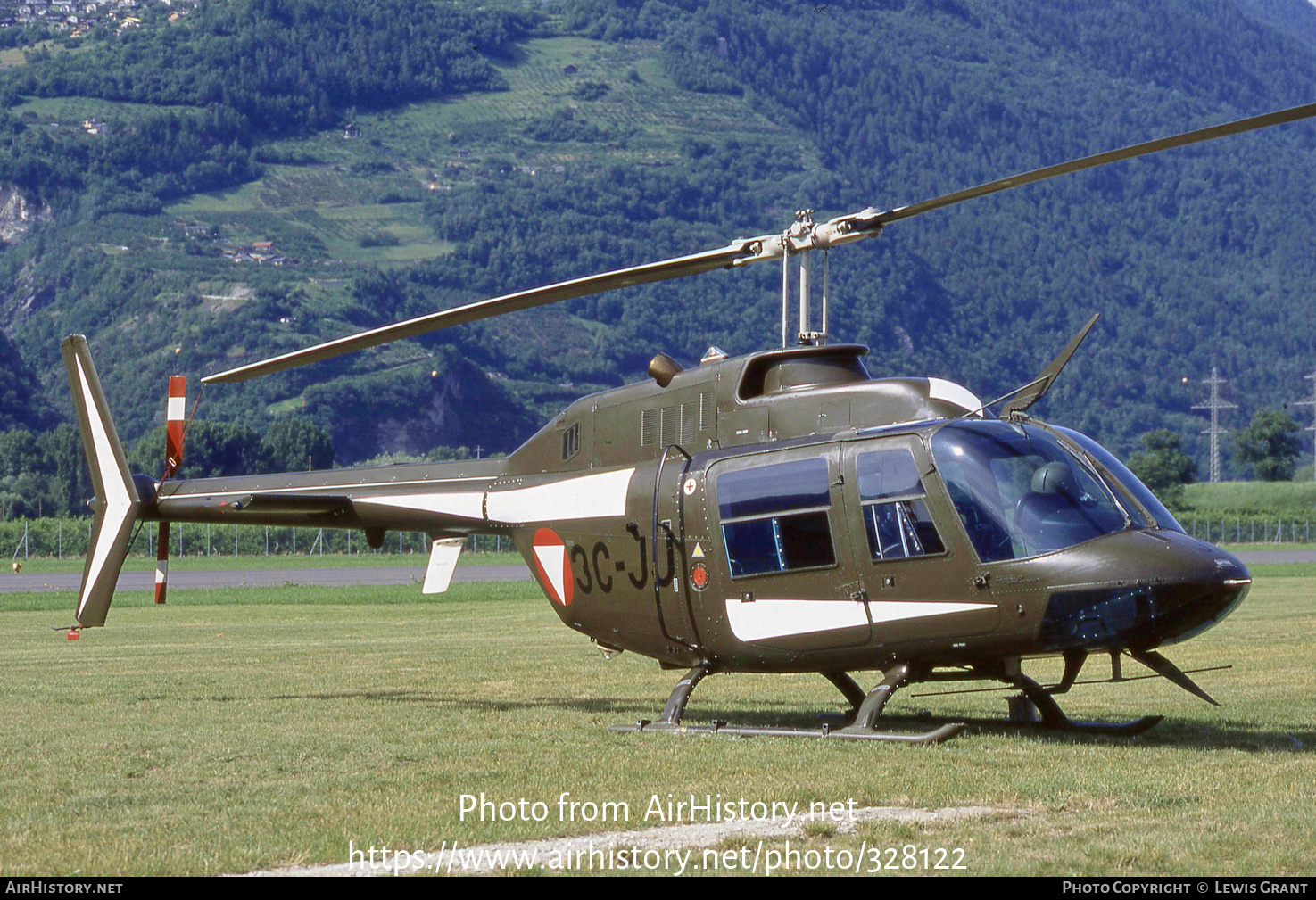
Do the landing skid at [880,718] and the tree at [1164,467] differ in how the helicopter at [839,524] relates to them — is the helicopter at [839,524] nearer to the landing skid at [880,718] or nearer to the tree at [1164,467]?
the landing skid at [880,718]

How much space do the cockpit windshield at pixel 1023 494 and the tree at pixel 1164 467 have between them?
98.8m

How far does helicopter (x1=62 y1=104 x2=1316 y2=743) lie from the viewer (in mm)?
11109

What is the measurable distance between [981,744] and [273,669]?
33.9 ft

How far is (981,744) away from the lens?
38.5 ft

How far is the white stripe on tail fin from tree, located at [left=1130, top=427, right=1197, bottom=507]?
318 feet

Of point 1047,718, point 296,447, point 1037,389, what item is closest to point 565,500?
point 1037,389

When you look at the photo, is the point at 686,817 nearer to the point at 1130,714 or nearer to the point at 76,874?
the point at 76,874

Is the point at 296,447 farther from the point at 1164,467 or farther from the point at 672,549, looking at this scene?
the point at 672,549

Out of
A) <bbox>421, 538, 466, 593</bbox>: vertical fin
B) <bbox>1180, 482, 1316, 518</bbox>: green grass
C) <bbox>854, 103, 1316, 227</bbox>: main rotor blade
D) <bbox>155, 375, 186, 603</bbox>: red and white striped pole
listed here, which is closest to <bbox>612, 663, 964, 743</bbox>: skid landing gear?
<bbox>421, 538, 466, 593</bbox>: vertical fin

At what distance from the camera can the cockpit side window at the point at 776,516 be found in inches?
480

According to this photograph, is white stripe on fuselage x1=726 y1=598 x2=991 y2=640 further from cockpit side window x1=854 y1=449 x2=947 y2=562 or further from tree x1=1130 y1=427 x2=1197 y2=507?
tree x1=1130 y1=427 x2=1197 y2=507

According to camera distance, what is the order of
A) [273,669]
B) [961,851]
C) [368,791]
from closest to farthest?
[961,851], [368,791], [273,669]

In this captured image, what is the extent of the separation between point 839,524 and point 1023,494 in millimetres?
1524
